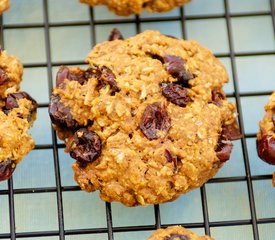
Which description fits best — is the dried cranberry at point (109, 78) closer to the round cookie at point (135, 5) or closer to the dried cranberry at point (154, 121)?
the dried cranberry at point (154, 121)

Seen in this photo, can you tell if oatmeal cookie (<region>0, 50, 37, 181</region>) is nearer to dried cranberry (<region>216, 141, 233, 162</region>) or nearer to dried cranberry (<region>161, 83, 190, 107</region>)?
dried cranberry (<region>161, 83, 190, 107</region>)

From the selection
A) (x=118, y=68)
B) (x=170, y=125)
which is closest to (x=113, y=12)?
(x=118, y=68)

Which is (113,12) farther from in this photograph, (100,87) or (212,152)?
(212,152)

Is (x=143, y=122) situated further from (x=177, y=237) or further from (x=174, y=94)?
(x=177, y=237)

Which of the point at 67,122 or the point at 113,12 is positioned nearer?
the point at 67,122

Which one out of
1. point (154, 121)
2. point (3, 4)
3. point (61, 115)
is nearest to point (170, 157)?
point (154, 121)

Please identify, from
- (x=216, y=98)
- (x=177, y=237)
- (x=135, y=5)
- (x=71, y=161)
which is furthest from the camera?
(x=71, y=161)
